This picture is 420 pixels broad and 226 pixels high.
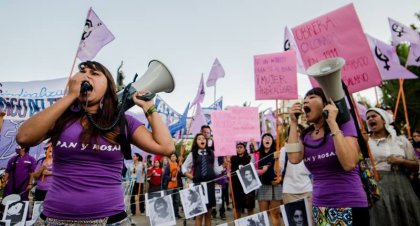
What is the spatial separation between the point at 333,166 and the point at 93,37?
16.3 ft

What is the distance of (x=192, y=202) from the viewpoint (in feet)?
19.1

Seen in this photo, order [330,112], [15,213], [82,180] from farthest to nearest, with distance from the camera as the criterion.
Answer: [15,213], [330,112], [82,180]

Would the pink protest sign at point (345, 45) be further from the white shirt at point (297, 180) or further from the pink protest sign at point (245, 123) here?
the pink protest sign at point (245, 123)

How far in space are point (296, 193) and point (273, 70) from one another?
6.67 ft

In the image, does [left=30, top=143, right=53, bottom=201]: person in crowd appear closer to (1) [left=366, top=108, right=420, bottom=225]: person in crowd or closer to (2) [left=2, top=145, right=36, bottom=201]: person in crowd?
(2) [left=2, top=145, right=36, bottom=201]: person in crowd

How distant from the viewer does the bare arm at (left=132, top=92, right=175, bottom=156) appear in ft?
6.21

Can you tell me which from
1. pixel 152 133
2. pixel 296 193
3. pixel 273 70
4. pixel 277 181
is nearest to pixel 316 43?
pixel 273 70

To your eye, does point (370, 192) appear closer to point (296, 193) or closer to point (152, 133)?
point (152, 133)

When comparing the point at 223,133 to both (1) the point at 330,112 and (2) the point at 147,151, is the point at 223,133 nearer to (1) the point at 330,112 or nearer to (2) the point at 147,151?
(1) the point at 330,112

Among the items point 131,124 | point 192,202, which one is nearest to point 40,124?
point 131,124

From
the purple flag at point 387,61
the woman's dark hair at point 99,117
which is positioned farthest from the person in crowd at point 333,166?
the purple flag at point 387,61

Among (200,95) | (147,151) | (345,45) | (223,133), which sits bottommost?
(147,151)

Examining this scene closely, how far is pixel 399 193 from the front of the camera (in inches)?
151

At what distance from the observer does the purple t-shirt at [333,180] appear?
241 centimetres
